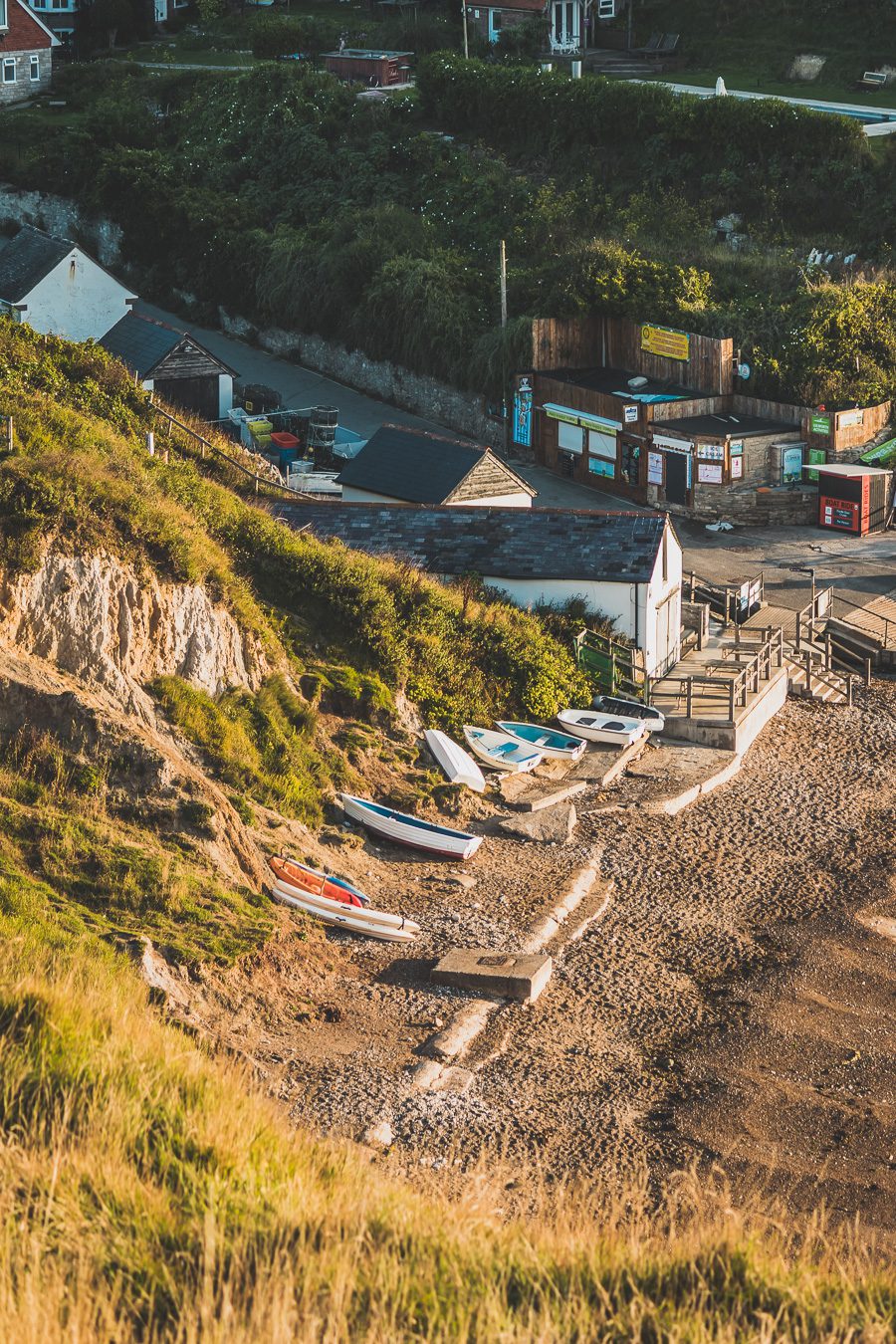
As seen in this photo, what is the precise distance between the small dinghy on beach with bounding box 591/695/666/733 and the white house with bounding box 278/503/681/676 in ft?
5.44

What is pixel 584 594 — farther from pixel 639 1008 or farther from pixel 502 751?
pixel 639 1008

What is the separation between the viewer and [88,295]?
43344 millimetres

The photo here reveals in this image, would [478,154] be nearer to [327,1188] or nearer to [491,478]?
[491,478]

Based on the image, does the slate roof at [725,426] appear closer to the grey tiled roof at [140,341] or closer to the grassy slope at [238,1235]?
the grey tiled roof at [140,341]

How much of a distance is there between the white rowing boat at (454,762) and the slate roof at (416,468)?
8413 millimetres

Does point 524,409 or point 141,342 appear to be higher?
point 141,342

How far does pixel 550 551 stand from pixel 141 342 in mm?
16038

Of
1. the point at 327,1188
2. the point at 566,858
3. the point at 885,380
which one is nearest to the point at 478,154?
the point at 885,380

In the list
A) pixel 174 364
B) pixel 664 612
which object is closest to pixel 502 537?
pixel 664 612

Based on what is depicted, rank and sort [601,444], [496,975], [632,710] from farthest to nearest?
1. [601,444]
2. [632,710]
3. [496,975]

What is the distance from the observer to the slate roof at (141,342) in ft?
131

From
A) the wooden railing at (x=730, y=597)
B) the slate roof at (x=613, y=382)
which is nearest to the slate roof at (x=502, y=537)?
the wooden railing at (x=730, y=597)

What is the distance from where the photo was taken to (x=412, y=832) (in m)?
21.6

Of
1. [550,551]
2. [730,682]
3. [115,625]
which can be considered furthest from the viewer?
[550,551]
